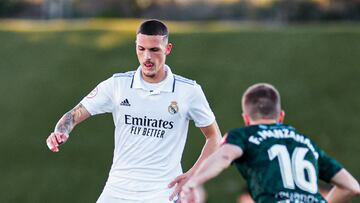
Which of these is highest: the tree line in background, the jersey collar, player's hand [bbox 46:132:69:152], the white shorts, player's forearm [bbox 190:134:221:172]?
the jersey collar

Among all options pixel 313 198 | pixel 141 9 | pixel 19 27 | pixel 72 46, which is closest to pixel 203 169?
pixel 313 198

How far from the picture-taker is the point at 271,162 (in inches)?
284

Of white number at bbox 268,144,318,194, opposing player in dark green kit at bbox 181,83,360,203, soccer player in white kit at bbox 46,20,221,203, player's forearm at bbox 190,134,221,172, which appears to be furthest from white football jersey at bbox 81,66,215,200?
white number at bbox 268,144,318,194

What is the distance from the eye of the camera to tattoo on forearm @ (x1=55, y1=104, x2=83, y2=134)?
9023mm

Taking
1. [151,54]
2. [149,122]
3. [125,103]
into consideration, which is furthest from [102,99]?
[151,54]

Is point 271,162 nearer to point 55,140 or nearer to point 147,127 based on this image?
point 147,127

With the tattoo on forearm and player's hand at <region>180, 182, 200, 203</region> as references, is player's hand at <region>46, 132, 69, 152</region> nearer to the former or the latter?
the tattoo on forearm

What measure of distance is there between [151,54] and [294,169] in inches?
91.7

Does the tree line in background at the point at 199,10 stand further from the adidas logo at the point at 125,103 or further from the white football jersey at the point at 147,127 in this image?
the adidas logo at the point at 125,103

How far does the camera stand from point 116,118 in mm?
9250

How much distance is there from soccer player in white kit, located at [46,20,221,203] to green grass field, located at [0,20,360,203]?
1269cm

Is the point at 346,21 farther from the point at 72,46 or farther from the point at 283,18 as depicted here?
the point at 72,46

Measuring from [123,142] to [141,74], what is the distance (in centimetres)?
64

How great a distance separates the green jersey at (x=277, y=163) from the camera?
23.5ft
